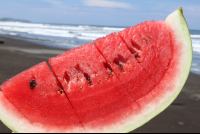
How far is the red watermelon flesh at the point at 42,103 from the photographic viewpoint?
1.01 meters

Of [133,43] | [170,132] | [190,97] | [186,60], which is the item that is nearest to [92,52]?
[133,43]

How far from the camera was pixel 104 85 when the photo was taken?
3.41 ft

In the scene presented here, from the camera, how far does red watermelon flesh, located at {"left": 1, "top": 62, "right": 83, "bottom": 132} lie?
1.01 meters

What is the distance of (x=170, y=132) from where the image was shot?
313 centimetres

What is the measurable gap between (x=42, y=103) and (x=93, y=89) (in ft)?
1.02

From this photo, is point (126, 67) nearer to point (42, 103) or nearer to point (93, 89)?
point (93, 89)

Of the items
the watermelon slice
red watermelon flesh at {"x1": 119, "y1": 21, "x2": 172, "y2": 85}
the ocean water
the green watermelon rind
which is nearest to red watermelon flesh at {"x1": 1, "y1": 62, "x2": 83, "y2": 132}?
the watermelon slice

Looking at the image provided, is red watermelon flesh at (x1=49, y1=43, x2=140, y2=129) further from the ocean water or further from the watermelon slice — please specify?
the ocean water

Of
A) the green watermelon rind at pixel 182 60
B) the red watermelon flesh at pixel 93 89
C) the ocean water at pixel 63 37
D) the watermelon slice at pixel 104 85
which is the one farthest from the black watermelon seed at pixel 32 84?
the ocean water at pixel 63 37

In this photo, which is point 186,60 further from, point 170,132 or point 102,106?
point 170,132

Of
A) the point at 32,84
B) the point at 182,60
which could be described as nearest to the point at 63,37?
the point at 32,84

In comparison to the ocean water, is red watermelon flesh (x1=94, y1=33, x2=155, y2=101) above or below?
below

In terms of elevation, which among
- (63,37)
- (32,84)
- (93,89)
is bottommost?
(93,89)

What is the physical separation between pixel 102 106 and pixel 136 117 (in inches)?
8.6
